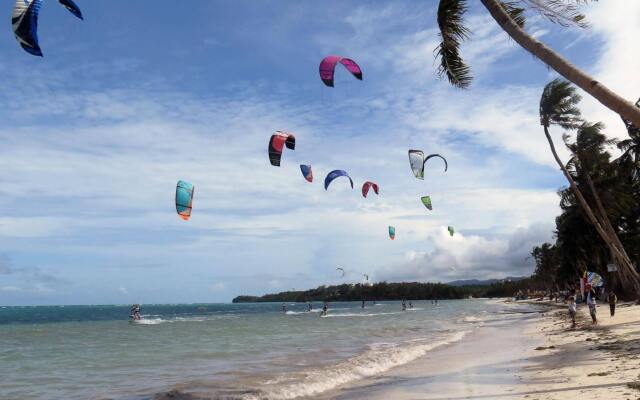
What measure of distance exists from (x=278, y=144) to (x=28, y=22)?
1029 centimetres

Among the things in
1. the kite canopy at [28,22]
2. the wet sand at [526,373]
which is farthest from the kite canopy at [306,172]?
the kite canopy at [28,22]

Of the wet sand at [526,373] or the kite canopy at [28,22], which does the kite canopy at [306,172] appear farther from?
the kite canopy at [28,22]

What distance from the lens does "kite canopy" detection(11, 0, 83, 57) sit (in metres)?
8.23

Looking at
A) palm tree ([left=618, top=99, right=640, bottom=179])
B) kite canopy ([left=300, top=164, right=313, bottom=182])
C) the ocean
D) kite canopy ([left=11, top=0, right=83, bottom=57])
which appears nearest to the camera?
kite canopy ([left=11, top=0, right=83, bottom=57])

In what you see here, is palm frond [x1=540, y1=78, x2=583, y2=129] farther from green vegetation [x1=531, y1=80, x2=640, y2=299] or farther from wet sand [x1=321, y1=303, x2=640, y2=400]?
wet sand [x1=321, y1=303, x2=640, y2=400]

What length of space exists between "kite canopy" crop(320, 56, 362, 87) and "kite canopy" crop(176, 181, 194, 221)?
514 cm

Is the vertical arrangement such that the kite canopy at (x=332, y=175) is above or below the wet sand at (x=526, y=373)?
above

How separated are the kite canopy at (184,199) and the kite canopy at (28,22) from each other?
7481 millimetres

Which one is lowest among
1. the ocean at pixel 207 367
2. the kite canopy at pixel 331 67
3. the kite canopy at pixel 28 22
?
the ocean at pixel 207 367

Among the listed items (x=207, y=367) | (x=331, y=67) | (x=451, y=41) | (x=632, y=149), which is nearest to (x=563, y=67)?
(x=451, y=41)

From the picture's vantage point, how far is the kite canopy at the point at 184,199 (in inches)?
616

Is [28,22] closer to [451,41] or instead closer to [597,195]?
[451,41]

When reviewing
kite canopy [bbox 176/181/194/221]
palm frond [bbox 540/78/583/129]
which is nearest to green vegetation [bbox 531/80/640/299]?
palm frond [bbox 540/78/583/129]

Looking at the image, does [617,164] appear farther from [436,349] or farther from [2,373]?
[2,373]
